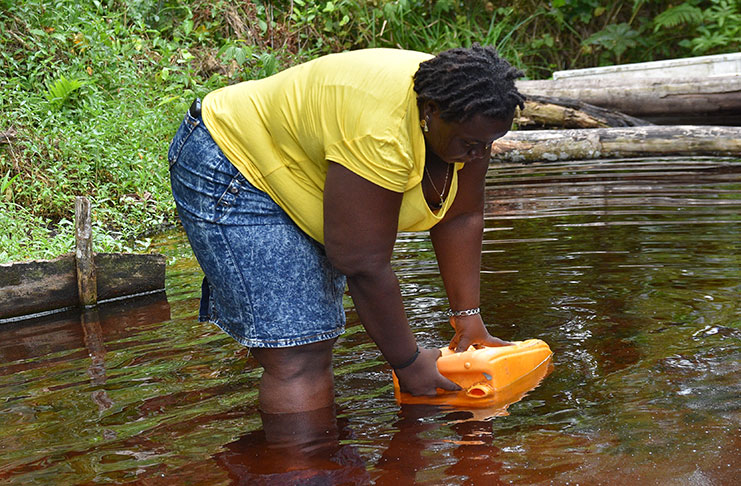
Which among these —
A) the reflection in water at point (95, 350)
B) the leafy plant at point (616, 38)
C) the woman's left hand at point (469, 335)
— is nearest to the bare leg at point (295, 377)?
the woman's left hand at point (469, 335)

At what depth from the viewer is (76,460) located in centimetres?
229

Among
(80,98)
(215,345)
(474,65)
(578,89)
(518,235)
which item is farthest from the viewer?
(578,89)

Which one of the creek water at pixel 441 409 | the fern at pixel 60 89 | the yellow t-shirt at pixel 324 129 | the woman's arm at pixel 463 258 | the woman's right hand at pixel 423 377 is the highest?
the fern at pixel 60 89

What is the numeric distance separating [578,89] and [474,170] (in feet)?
24.7

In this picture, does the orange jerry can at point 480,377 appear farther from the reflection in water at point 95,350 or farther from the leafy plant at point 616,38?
the leafy plant at point 616,38

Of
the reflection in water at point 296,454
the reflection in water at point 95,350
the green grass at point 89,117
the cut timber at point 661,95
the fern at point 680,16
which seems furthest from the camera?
the fern at point 680,16

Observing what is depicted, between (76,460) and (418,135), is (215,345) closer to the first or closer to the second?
(76,460)

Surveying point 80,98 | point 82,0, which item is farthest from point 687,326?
point 82,0

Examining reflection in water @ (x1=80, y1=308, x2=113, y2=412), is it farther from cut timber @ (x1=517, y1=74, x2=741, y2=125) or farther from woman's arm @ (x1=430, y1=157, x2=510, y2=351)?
cut timber @ (x1=517, y1=74, x2=741, y2=125)

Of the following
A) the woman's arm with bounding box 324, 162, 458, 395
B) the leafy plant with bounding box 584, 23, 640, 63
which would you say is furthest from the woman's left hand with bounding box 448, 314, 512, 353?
the leafy plant with bounding box 584, 23, 640, 63

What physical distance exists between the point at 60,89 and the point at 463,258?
18.4 ft

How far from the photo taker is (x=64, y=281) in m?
4.26

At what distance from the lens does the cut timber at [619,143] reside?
284 inches

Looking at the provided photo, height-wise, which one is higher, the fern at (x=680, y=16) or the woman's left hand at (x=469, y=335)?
the fern at (x=680, y=16)
